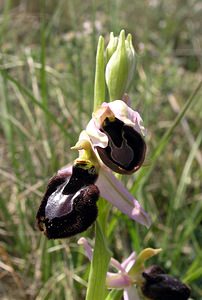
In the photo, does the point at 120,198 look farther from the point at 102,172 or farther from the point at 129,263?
the point at 129,263

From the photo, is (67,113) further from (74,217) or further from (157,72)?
(74,217)

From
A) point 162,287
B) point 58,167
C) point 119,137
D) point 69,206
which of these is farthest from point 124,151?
point 58,167

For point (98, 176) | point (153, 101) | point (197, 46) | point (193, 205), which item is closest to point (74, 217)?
point (98, 176)

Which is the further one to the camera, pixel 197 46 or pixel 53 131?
pixel 197 46

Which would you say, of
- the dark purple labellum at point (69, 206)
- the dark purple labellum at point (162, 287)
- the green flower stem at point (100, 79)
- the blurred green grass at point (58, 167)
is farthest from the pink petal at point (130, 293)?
the green flower stem at point (100, 79)

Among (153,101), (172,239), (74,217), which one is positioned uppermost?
(74,217)
